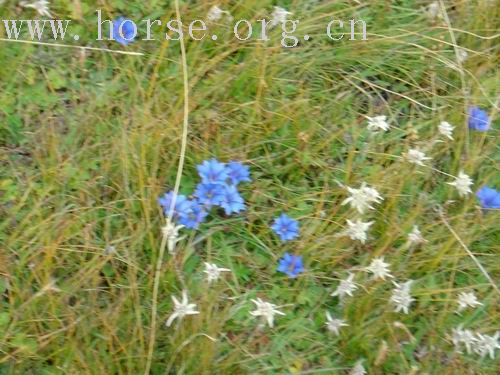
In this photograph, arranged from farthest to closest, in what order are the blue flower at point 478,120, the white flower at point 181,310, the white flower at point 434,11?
1. the white flower at point 434,11
2. the blue flower at point 478,120
3. the white flower at point 181,310

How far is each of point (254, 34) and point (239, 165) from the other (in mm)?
398

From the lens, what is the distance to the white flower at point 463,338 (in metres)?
1.72

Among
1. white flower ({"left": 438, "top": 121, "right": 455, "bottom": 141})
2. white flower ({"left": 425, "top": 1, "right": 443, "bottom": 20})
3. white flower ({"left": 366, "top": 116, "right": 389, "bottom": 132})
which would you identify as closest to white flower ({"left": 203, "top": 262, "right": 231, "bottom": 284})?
white flower ({"left": 366, "top": 116, "right": 389, "bottom": 132})

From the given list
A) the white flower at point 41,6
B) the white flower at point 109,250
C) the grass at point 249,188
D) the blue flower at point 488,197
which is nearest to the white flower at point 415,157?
the grass at point 249,188

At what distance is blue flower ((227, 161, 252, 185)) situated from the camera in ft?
6.21

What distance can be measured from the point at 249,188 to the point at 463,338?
23.8 inches

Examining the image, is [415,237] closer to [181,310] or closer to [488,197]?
[488,197]

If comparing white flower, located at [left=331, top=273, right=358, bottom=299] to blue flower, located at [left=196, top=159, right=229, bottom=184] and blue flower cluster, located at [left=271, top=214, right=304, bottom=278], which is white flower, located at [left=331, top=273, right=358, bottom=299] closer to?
blue flower cluster, located at [left=271, top=214, right=304, bottom=278]

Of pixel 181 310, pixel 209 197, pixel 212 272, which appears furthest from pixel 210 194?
pixel 181 310

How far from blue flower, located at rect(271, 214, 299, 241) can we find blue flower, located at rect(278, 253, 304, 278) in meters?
0.05

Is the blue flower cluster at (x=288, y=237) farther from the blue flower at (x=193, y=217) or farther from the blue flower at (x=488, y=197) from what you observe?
the blue flower at (x=488, y=197)

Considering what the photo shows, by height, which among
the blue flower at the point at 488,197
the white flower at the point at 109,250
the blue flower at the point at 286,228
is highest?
the blue flower at the point at 488,197

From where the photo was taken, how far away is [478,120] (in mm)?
2031

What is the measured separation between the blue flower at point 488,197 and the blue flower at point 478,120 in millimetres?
180
